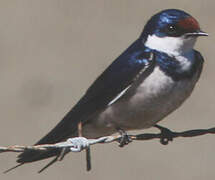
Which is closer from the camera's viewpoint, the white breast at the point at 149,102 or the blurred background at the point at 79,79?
the white breast at the point at 149,102

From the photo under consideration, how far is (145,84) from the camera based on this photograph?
16.1ft

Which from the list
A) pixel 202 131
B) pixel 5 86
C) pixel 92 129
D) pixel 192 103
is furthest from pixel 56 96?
pixel 202 131

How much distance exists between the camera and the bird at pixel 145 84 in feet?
16.1

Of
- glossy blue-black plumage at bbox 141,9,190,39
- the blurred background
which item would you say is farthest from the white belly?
the blurred background

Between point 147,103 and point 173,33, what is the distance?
1.11ft

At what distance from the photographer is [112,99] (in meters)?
5.00

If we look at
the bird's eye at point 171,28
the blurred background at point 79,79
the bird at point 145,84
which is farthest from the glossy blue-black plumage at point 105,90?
the blurred background at point 79,79

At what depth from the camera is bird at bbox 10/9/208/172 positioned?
491 cm

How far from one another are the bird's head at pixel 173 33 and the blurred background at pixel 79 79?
Result: 2180 millimetres

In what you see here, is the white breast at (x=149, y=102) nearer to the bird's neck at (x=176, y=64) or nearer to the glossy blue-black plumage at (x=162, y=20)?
the bird's neck at (x=176, y=64)

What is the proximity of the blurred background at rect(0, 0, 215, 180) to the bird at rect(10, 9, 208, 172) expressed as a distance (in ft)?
6.88

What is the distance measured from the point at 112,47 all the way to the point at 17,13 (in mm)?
938

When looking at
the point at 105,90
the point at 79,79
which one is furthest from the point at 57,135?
the point at 79,79

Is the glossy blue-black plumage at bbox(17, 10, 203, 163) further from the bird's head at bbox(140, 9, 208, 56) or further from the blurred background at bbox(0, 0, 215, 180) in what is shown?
the blurred background at bbox(0, 0, 215, 180)
